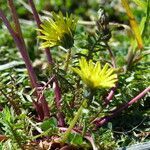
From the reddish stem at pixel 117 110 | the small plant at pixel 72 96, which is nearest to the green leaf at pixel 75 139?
the small plant at pixel 72 96

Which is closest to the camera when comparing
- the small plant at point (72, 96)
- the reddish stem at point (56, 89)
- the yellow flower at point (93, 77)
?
the yellow flower at point (93, 77)

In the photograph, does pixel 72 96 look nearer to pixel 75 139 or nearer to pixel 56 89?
pixel 56 89

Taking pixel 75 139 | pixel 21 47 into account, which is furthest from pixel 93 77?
pixel 21 47

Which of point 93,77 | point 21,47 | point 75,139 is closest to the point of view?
point 93,77

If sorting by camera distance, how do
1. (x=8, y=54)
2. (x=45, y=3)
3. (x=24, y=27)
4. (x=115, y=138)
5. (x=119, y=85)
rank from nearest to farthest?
1. (x=115, y=138)
2. (x=119, y=85)
3. (x=8, y=54)
4. (x=24, y=27)
5. (x=45, y=3)

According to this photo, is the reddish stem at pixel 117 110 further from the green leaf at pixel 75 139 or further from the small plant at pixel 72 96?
the green leaf at pixel 75 139

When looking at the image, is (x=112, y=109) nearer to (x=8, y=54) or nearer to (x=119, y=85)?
(x=119, y=85)

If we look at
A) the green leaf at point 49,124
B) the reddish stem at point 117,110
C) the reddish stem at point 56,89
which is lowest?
the reddish stem at point 117,110

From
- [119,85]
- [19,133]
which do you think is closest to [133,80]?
[119,85]
